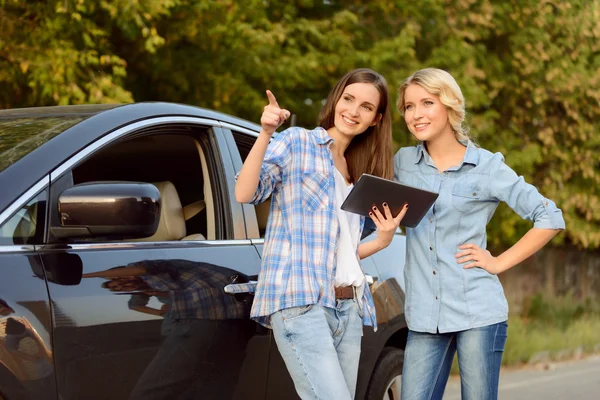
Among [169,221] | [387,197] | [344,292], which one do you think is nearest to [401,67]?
[169,221]

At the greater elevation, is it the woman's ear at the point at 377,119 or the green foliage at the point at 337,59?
the green foliage at the point at 337,59

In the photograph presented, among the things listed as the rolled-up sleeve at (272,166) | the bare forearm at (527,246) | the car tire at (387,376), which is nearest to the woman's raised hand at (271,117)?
the rolled-up sleeve at (272,166)

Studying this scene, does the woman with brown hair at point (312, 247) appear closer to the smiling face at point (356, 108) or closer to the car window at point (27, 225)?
the smiling face at point (356, 108)

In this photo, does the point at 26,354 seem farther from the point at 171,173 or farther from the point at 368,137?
the point at 171,173

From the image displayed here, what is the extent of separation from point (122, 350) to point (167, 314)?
0.76 ft

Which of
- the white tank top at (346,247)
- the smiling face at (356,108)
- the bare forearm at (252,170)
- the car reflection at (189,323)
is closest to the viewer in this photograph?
the car reflection at (189,323)

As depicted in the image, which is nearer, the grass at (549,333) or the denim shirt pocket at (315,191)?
the denim shirt pocket at (315,191)

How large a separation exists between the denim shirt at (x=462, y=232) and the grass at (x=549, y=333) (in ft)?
19.3

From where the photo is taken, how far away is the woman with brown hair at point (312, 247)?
134 inches

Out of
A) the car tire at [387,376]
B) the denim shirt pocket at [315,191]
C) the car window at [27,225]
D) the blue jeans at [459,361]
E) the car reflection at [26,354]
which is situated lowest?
the car tire at [387,376]

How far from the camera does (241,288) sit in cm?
367

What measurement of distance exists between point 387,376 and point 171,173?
136cm

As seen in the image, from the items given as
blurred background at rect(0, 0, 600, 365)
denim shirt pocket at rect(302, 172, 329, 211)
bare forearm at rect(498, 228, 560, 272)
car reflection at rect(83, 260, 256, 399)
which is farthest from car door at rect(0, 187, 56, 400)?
blurred background at rect(0, 0, 600, 365)

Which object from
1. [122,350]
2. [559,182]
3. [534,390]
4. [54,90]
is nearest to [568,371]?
[534,390]
